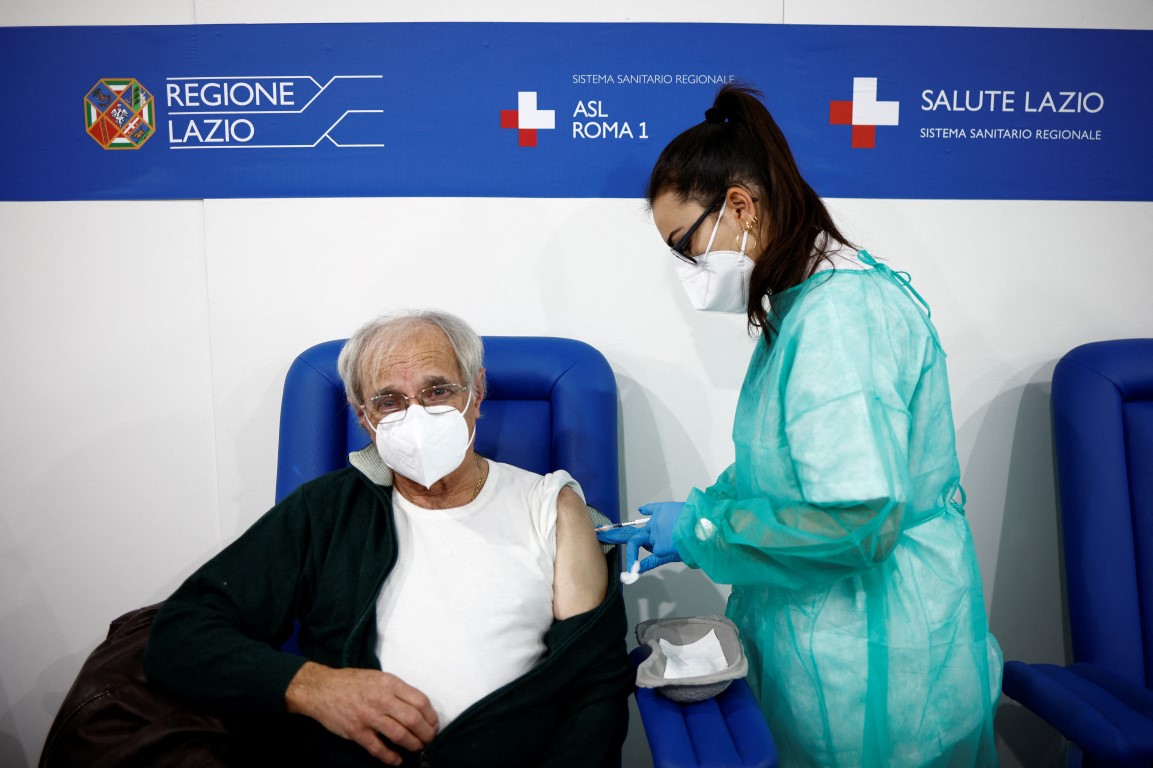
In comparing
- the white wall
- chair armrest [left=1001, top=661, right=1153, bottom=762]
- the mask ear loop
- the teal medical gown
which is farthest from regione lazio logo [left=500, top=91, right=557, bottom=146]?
chair armrest [left=1001, top=661, right=1153, bottom=762]

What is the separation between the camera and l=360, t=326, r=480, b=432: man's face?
1.46 m

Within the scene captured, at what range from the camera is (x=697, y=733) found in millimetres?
1195

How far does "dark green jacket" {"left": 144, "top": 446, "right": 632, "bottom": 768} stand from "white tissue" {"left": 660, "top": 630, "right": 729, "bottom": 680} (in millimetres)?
96

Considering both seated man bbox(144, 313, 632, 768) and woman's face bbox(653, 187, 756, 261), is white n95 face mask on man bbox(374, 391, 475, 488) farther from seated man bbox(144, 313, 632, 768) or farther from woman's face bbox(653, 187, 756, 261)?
woman's face bbox(653, 187, 756, 261)

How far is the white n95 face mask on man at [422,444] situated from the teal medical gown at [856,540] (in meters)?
0.42

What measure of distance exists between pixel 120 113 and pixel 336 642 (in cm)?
138

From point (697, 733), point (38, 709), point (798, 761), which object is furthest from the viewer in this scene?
point (38, 709)

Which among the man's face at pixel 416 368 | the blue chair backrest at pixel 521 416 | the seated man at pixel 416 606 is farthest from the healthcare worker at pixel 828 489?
the man's face at pixel 416 368

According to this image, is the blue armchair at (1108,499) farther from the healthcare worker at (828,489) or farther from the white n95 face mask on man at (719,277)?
the white n95 face mask on man at (719,277)

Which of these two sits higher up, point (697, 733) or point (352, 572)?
point (352, 572)

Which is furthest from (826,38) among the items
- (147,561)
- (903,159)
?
(147,561)

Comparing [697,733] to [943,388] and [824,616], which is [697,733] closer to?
[824,616]

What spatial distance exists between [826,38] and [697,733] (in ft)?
5.17

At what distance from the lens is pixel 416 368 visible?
146 cm
